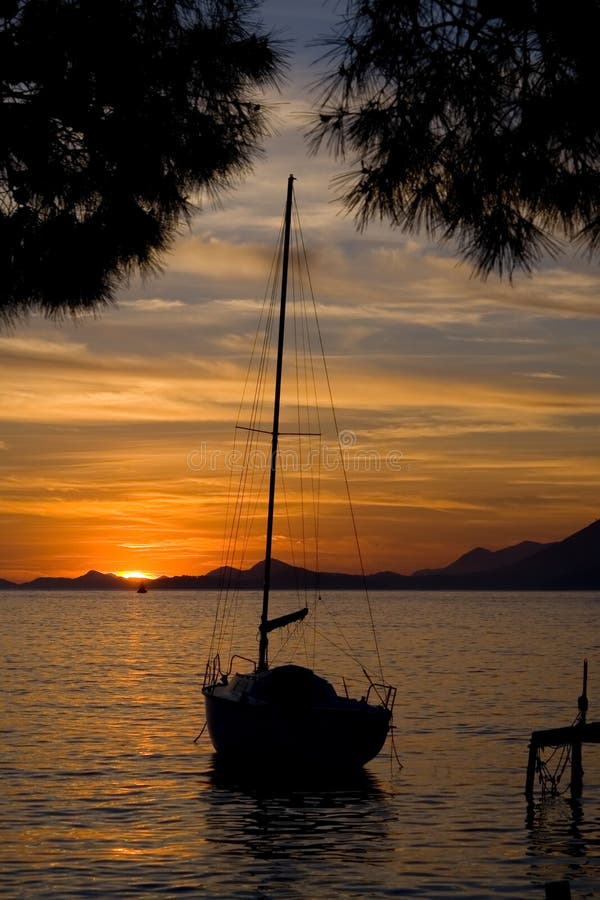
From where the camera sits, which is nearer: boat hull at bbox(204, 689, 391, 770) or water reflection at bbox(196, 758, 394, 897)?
water reflection at bbox(196, 758, 394, 897)

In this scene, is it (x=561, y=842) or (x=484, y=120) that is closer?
(x=484, y=120)

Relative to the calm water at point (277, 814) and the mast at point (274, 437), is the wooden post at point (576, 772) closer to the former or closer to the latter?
the calm water at point (277, 814)

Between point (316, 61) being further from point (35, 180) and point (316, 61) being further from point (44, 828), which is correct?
point (44, 828)

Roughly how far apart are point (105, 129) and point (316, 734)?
2182 cm

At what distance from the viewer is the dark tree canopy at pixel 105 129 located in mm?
10609

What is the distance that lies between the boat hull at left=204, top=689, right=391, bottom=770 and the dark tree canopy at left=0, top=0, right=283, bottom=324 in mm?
20228

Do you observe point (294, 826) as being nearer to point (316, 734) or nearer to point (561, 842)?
point (316, 734)

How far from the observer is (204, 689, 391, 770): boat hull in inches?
1175

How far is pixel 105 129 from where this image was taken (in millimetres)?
10922

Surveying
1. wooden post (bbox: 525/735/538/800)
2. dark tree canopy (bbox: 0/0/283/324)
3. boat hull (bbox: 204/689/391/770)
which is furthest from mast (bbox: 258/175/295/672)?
dark tree canopy (bbox: 0/0/283/324)

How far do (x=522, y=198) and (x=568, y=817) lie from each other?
70.0ft

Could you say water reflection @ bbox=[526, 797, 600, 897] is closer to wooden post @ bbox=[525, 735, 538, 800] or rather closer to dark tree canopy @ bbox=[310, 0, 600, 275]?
wooden post @ bbox=[525, 735, 538, 800]

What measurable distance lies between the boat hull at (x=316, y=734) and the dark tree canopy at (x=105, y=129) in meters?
20.2

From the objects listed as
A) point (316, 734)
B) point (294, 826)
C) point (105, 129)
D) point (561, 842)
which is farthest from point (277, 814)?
point (105, 129)
